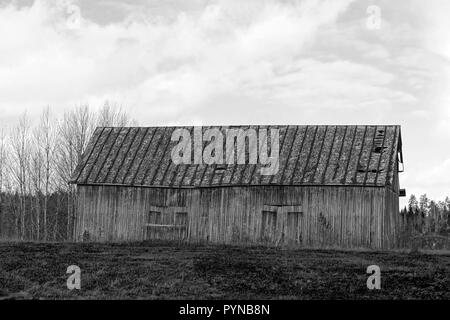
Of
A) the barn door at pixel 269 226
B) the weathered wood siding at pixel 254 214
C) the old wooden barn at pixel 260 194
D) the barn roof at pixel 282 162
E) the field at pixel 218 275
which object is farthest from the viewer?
the barn door at pixel 269 226

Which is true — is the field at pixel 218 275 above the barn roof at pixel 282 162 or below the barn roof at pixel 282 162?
below

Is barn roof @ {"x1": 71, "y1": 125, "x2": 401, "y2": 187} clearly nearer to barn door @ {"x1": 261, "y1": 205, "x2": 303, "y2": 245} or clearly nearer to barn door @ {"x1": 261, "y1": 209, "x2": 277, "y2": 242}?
barn door @ {"x1": 261, "y1": 205, "x2": 303, "y2": 245}

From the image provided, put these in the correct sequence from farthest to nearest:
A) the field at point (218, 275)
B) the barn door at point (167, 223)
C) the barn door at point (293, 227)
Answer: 1. the barn door at point (167, 223)
2. the barn door at point (293, 227)
3. the field at point (218, 275)

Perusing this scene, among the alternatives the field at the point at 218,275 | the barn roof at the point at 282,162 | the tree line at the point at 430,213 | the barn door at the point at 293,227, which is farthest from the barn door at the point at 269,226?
the tree line at the point at 430,213

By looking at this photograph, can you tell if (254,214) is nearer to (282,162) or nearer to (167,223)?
(282,162)

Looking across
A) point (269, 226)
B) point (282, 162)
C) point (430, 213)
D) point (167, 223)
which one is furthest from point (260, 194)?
point (430, 213)

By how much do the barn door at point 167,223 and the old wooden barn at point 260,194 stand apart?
5 cm

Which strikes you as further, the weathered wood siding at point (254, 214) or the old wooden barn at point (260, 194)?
the old wooden barn at point (260, 194)

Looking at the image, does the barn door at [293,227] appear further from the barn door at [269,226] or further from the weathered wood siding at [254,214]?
the barn door at [269,226]

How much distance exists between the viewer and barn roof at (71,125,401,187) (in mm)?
33719

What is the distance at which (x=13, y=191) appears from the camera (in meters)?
59.7

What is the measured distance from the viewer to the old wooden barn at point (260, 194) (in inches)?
1298
